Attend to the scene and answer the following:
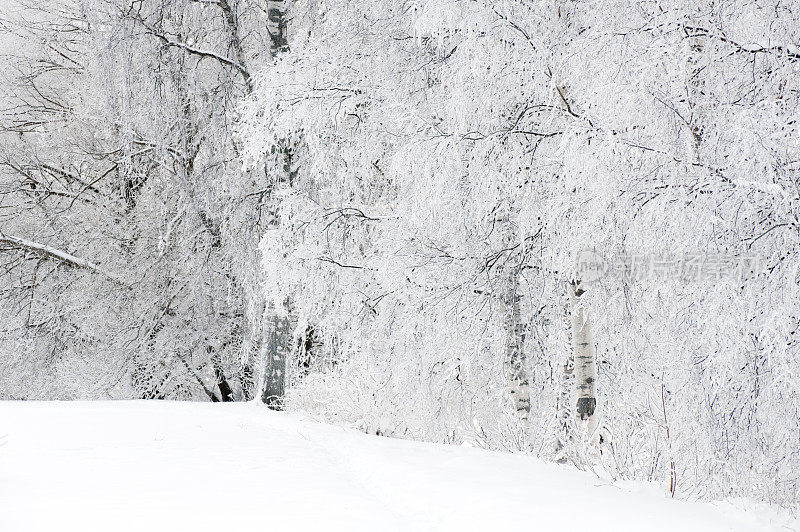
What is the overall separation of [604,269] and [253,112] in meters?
5.19

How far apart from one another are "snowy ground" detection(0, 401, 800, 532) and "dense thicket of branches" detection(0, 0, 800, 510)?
67 cm

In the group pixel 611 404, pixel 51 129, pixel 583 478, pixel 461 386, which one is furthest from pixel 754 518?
pixel 51 129

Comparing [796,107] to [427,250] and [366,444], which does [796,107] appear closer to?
[427,250]

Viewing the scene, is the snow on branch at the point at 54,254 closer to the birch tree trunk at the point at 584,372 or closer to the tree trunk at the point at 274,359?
the tree trunk at the point at 274,359

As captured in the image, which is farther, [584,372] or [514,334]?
[514,334]

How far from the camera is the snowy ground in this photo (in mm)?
3982

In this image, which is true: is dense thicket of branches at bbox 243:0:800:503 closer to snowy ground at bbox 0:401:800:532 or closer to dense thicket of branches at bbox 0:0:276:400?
snowy ground at bbox 0:401:800:532

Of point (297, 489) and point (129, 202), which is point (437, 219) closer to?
point (297, 489)

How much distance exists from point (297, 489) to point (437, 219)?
290 cm

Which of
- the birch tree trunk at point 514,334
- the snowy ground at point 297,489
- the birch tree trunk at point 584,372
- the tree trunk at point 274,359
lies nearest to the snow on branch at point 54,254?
the tree trunk at point 274,359

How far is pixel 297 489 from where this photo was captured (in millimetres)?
4914

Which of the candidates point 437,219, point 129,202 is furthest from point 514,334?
point 129,202

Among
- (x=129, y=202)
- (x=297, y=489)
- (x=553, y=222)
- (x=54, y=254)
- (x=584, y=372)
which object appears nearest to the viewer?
(x=297, y=489)

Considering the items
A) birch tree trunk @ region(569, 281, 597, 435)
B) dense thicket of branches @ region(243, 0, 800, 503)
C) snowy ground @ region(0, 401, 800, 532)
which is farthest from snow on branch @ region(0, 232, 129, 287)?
birch tree trunk @ region(569, 281, 597, 435)
